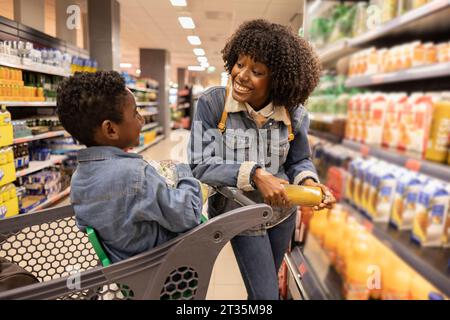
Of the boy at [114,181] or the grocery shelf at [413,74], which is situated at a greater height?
the grocery shelf at [413,74]

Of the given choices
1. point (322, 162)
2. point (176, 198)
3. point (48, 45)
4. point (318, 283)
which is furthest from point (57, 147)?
point (176, 198)

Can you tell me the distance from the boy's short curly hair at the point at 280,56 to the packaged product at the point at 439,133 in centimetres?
44

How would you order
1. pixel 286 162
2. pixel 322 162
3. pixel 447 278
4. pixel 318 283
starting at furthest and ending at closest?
pixel 322 162, pixel 318 283, pixel 286 162, pixel 447 278

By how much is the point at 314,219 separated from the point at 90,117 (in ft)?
5.93

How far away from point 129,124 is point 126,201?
0.18 metres

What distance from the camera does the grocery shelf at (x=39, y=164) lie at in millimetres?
3510

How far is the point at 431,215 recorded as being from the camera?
1.27m

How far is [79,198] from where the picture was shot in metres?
0.79

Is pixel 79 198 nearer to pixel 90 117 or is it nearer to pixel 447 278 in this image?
pixel 90 117

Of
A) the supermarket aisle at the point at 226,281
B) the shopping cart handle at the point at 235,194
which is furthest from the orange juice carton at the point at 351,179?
Result: the shopping cart handle at the point at 235,194

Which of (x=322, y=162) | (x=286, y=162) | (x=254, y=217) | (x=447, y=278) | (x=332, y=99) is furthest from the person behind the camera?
(x=322, y=162)

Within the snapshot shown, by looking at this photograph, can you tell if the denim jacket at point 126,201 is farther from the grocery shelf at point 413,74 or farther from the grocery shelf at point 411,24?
the grocery shelf at point 411,24

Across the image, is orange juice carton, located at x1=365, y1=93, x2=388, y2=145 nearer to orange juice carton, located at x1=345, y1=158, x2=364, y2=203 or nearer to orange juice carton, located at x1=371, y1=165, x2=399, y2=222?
orange juice carton, located at x1=371, y1=165, x2=399, y2=222

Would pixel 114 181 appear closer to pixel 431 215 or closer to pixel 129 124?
pixel 129 124
